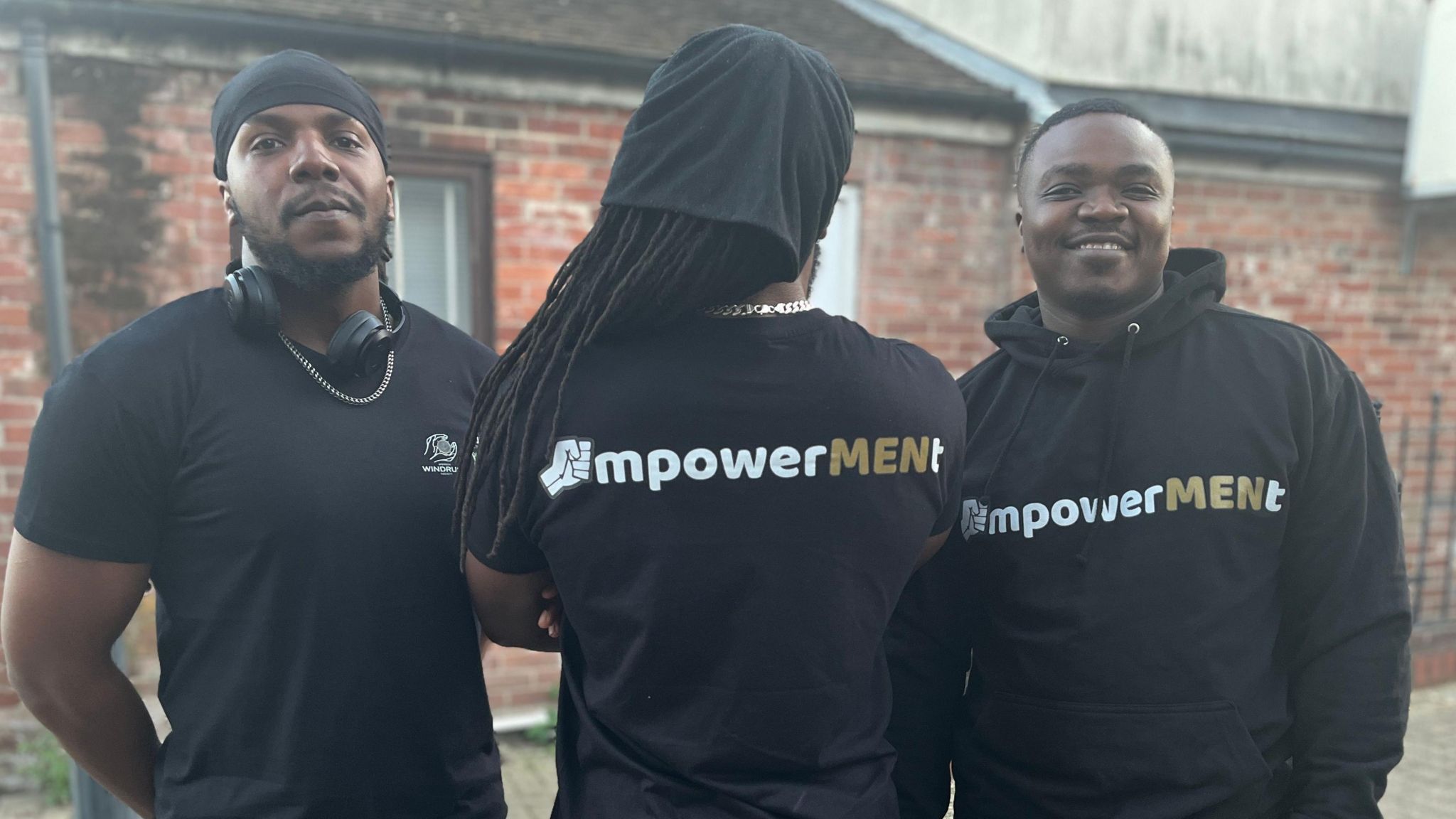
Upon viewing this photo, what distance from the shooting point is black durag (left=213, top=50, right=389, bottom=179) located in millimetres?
2023

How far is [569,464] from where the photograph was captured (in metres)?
1.42

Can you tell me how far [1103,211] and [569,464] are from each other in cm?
118

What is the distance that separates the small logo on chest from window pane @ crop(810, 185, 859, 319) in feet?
12.7

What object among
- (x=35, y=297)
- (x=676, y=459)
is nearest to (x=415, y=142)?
(x=35, y=297)

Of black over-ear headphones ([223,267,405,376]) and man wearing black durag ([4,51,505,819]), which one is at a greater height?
black over-ear headphones ([223,267,405,376])

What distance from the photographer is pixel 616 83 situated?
16.6 feet

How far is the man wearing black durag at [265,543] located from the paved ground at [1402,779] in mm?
2520

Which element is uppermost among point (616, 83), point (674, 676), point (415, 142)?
point (616, 83)

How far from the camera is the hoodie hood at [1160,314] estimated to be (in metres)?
1.94

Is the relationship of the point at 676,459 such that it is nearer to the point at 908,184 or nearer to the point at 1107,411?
the point at 1107,411

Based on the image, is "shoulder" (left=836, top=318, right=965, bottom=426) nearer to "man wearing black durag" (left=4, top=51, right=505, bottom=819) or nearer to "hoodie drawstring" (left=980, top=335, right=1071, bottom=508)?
"hoodie drawstring" (left=980, top=335, right=1071, bottom=508)

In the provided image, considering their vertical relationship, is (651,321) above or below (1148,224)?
below

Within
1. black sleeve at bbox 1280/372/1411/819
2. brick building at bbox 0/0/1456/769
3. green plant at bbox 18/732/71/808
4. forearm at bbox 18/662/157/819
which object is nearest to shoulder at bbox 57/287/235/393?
forearm at bbox 18/662/157/819

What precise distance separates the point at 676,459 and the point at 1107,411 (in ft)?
3.13
